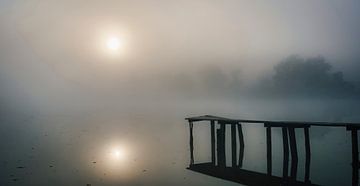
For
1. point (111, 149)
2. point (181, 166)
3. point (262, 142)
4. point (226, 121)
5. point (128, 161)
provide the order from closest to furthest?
point (181, 166)
point (128, 161)
point (226, 121)
point (111, 149)
point (262, 142)

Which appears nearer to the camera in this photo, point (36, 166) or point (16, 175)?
point (16, 175)

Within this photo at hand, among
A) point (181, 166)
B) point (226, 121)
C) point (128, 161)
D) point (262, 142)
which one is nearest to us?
point (181, 166)

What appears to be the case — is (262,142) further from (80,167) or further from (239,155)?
(80,167)

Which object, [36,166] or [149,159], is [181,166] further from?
[36,166]

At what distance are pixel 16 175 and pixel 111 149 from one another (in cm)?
1172

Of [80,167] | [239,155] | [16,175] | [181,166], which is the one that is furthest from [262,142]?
[16,175]

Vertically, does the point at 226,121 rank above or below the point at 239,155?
above

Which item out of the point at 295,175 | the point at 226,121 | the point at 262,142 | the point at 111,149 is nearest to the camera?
the point at 295,175

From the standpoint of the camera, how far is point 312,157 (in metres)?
26.1

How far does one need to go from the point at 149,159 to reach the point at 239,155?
256 inches

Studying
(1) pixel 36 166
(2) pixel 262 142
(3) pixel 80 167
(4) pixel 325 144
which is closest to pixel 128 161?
(3) pixel 80 167

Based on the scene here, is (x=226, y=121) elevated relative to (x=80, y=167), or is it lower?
elevated

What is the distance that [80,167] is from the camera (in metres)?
23.1

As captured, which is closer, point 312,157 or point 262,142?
point 312,157
